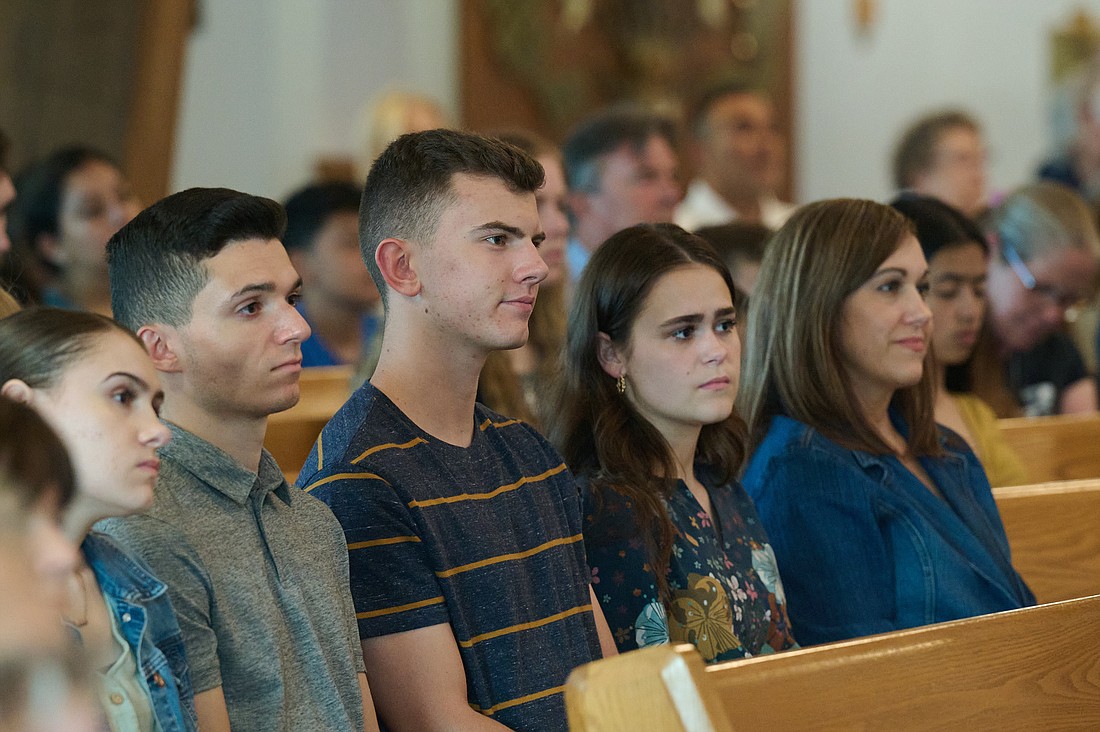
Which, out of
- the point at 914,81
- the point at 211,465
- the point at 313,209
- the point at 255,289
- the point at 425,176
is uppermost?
the point at 914,81

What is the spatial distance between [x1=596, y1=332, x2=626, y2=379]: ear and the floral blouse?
216mm

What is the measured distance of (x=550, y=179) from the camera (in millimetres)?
3682

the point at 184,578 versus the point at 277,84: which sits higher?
the point at 277,84

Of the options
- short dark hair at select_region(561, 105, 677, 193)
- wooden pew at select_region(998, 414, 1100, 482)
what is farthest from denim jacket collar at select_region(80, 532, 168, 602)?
short dark hair at select_region(561, 105, 677, 193)

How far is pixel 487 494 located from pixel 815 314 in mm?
905

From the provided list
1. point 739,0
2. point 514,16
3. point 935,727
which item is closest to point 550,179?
point 935,727

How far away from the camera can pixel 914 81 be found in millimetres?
9359

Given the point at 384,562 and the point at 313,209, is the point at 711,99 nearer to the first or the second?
the point at 313,209

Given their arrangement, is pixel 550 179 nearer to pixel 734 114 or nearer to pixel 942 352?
pixel 942 352

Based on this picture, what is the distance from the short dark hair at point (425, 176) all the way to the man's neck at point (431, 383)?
0.35 feet

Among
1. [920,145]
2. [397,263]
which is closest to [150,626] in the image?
[397,263]

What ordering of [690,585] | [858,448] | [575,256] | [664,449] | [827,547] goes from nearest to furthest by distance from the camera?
[690,585], [664,449], [827,547], [858,448], [575,256]

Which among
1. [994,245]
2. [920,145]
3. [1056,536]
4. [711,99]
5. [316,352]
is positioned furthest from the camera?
[711,99]

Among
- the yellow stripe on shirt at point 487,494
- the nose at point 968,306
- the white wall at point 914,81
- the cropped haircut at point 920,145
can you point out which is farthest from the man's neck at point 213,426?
the white wall at point 914,81
